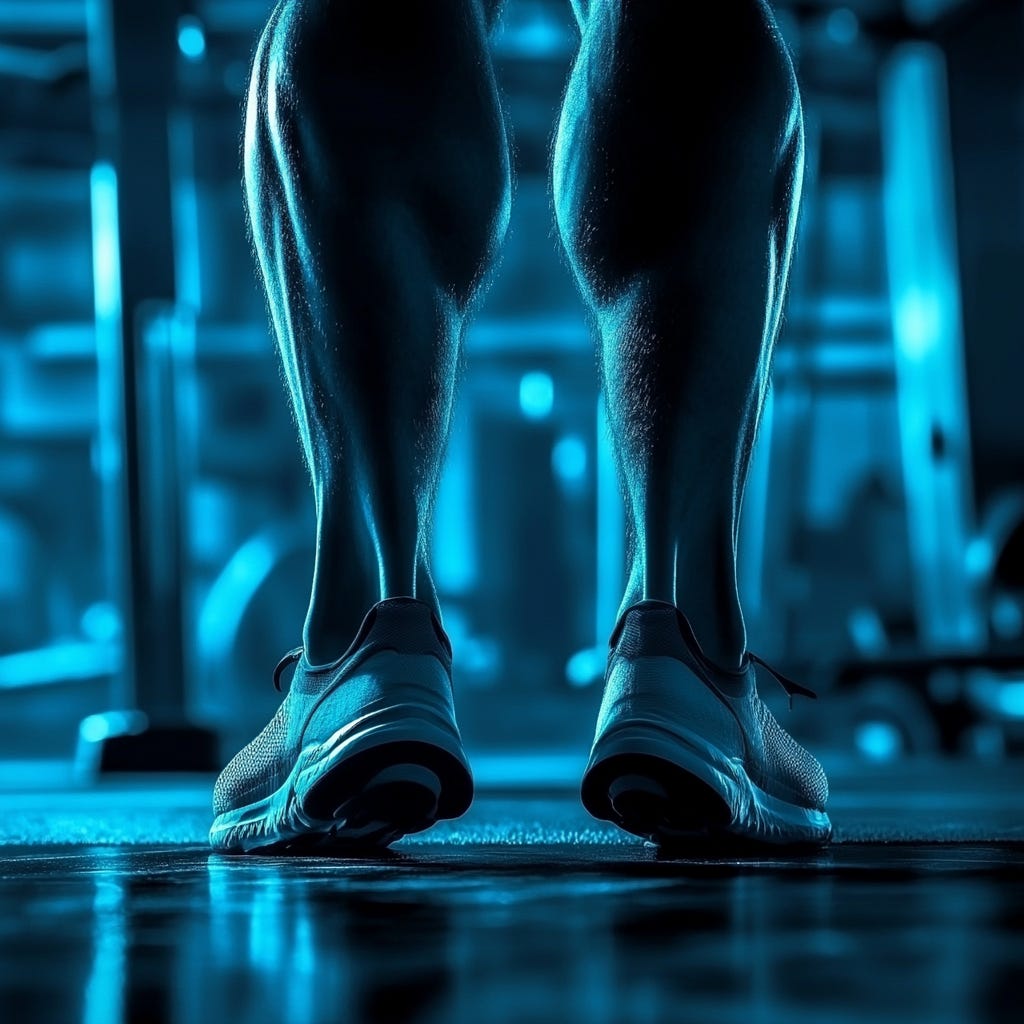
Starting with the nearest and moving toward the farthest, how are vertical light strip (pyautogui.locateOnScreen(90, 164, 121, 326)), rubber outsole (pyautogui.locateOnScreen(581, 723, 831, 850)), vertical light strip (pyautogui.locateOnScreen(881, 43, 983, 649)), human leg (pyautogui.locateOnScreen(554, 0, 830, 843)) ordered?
rubber outsole (pyautogui.locateOnScreen(581, 723, 831, 850))
human leg (pyautogui.locateOnScreen(554, 0, 830, 843))
vertical light strip (pyautogui.locateOnScreen(881, 43, 983, 649))
vertical light strip (pyautogui.locateOnScreen(90, 164, 121, 326))

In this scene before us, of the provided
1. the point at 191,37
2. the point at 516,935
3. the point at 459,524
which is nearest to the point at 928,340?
the point at 459,524

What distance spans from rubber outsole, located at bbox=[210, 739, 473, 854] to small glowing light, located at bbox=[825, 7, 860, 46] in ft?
12.1

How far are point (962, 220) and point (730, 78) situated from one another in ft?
11.0

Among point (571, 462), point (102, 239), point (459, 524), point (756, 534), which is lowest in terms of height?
point (756, 534)

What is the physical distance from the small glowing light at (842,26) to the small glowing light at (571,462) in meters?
1.33

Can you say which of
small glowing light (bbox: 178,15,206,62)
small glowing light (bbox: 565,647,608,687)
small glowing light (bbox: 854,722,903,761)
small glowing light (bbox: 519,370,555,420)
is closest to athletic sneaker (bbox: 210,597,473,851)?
small glowing light (bbox: 178,15,206,62)

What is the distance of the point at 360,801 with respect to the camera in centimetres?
67

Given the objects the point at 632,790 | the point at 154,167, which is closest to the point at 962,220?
the point at 154,167

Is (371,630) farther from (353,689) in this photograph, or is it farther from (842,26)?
(842,26)

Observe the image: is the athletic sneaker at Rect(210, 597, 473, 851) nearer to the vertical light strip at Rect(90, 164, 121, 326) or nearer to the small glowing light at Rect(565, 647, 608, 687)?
the small glowing light at Rect(565, 647, 608, 687)

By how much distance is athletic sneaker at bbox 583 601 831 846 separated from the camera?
2.16 feet

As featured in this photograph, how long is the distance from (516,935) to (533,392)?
4.04 metres

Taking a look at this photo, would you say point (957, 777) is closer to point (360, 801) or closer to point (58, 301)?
point (360, 801)

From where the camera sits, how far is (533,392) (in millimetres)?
4434
